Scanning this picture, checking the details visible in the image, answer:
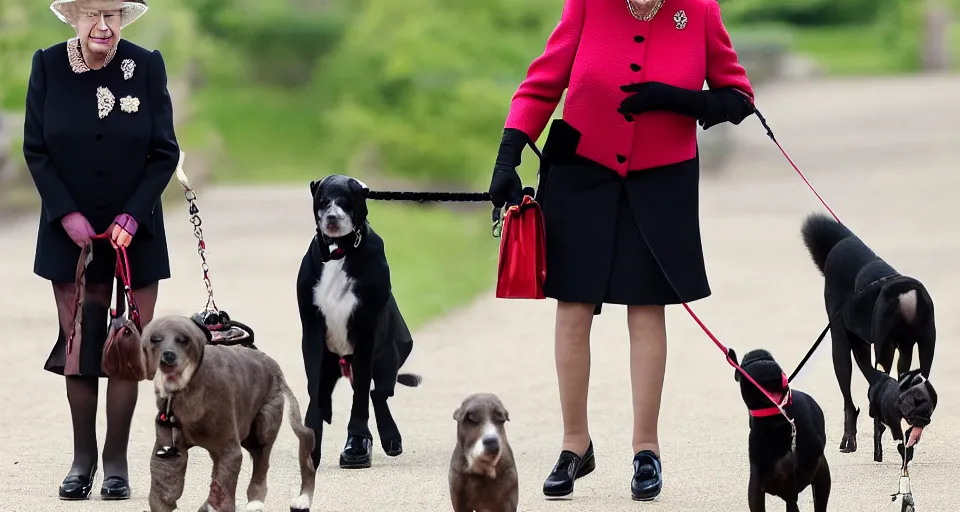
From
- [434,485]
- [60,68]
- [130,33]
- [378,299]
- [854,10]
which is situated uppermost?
[854,10]

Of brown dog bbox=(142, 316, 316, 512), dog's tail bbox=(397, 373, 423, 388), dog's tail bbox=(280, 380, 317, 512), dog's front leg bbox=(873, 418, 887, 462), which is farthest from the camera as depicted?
dog's tail bbox=(397, 373, 423, 388)

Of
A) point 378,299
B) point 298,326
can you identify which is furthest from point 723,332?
point 378,299

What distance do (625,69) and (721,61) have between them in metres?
0.38

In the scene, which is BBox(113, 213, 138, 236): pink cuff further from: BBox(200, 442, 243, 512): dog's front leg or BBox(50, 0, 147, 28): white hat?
BBox(200, 442, 243, 512): dog's front leg

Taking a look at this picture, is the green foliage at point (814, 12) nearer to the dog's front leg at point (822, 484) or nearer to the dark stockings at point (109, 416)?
the dark stockings at point (109, 416)

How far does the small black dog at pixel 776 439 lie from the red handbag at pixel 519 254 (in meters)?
1.08

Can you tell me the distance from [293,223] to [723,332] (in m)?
9.72

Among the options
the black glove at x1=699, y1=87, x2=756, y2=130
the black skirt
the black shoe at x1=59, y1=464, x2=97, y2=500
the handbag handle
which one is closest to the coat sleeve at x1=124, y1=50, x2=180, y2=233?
the black shoe at x1=59, y1=464, x2=97, y2=500

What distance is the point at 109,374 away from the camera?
5.99 meters

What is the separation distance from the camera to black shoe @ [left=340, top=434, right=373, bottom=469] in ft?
22.9

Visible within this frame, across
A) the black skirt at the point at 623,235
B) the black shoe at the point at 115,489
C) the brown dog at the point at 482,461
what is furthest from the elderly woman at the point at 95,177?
the brown dog at the point at 482,461

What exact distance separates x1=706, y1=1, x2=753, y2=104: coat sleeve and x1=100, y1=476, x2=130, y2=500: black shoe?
262 cm

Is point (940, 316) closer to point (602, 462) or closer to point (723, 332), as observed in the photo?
point (723, 332)

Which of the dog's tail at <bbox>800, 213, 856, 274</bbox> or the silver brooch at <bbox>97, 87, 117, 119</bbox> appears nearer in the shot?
the silver brooch at <bbox>97, 87, 117, 119</bbox>
